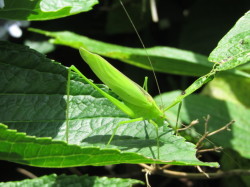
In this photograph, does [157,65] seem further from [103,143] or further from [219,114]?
[103,143]

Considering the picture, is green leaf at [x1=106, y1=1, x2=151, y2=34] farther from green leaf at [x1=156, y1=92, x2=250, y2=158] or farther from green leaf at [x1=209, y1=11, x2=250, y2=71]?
green leaf at [x1=209, y1=11, x2=250, y2=71]

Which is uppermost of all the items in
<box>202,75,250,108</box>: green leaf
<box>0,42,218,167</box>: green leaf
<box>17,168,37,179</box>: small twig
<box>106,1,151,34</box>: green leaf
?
<box>106,1,151,34</box>: green leaf

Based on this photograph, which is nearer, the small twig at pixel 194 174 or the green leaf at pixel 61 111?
the green leaf at pixel 61 111

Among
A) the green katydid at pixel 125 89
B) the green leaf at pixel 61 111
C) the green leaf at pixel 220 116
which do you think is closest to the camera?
the green leaf at pixel 61 111

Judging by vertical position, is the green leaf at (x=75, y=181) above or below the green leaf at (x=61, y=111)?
below

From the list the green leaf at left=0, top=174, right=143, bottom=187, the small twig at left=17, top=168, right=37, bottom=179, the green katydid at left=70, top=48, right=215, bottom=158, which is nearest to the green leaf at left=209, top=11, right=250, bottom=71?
the green katydid at left=70, top=48, right=215, bottom=158

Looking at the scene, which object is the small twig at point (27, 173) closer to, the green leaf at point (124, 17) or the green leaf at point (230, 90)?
the green leaf at point (230, 90)

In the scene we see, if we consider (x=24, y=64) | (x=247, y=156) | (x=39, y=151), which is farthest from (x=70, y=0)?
(x=247, y=156)

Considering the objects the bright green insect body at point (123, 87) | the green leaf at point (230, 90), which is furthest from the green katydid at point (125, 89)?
the green leaf at point (230, 90)
